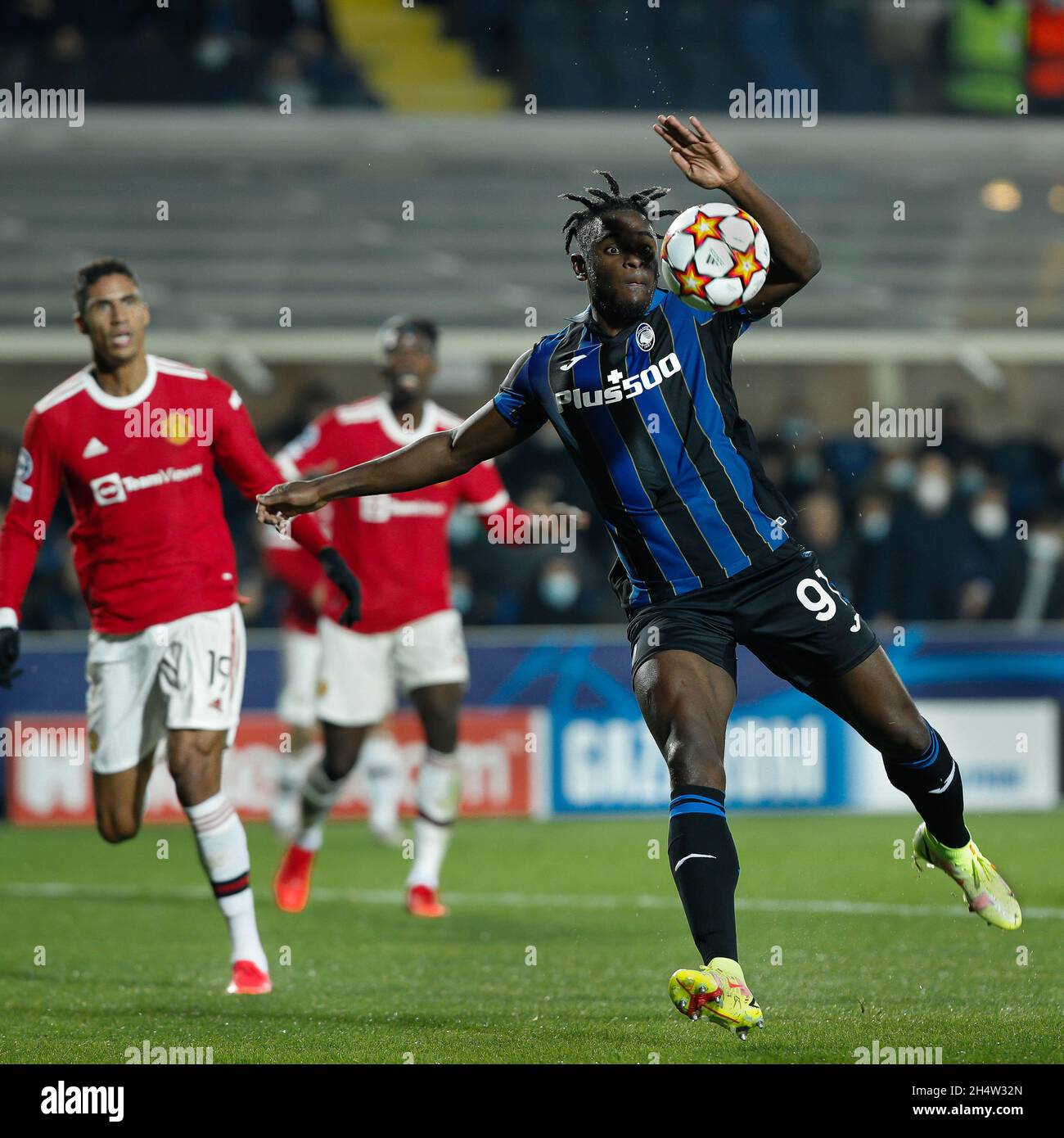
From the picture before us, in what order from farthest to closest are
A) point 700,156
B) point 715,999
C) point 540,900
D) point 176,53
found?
point 176,53 → point 540,900 → point 700,156 → point 715,999

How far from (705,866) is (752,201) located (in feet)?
5.99

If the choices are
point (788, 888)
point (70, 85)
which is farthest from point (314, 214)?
point (788, 888)

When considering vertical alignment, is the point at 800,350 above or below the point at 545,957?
above

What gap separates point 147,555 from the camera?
6.80m

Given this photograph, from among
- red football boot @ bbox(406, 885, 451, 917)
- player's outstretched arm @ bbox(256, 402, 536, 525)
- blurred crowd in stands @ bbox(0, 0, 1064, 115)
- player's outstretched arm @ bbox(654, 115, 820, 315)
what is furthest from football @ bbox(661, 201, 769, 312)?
blurred crowd in stands @ bbox(0, 0, 1064, 115)


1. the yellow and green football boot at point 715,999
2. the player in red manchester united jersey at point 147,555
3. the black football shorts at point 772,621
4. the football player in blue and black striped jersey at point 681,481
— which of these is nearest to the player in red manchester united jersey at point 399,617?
the player in red manchester united jersey at point 147,555

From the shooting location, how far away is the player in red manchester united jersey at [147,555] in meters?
6.73

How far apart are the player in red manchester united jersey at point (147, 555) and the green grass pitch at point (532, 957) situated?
2.15ft

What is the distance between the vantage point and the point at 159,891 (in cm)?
1006

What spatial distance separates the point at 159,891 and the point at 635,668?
528cm

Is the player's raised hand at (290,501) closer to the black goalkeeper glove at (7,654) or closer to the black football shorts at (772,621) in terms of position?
the black football shorts at (772,621)

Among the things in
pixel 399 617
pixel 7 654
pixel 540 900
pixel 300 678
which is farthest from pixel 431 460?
pixel 300 678

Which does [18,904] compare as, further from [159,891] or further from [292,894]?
[292,894]

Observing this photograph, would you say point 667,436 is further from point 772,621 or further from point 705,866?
point 705,866
